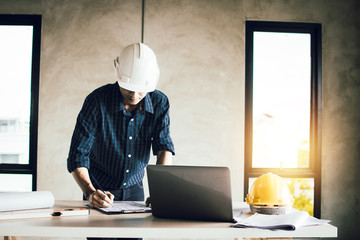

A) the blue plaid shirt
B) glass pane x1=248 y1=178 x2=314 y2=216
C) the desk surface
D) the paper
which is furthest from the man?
glass pane x1=248 y1=178 x2=314 y2=216

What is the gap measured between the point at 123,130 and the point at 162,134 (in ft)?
0.79

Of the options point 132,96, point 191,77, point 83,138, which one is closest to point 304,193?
point 191,77

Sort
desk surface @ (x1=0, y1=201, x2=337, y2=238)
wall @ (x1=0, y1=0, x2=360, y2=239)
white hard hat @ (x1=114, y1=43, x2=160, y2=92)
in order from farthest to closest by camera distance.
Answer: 1. wall @ (x1=0, y1=0, x2=360, y2=239)
2. white hard hat @ (x1=114, y1=43, x2=160, y2=92)
3. desk surface @ (x1=0, y1=201, x2=337, y2=238)

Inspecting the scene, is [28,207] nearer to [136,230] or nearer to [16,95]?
[136,230]

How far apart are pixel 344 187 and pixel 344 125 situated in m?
0.63

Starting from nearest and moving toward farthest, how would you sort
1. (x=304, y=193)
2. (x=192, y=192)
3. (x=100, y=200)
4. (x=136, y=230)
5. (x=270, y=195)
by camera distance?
(x=136, y=230) < (x=192, y=192) < (x=270, y=195) < (x=100, y=200) < (x=304, y=193)

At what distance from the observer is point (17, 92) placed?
150 inches

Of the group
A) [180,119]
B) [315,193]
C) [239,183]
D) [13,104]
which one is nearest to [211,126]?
[180,119]

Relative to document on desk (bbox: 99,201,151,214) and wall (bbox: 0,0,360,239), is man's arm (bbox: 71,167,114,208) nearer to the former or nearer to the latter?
document on desk (bbox: 99,201,151,214)

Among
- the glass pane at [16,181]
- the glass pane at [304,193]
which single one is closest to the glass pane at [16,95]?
the glass pane at [16,181]

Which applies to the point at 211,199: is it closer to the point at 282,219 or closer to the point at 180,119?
the point at 282,219

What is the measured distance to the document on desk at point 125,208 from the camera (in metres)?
1.70

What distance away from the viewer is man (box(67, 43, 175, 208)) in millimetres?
2074

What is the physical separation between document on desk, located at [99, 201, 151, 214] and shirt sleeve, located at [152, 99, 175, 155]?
1.54 feet
